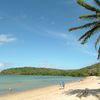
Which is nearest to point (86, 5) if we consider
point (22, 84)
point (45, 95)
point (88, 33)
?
point (88, 33)

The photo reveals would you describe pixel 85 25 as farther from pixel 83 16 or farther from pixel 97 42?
pixel 97 42

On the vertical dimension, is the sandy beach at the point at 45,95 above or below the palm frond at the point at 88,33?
below

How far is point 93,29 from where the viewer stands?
21891mm

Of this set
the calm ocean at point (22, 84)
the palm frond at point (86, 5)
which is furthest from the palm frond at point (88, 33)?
the calm ocean at point (22, 84)

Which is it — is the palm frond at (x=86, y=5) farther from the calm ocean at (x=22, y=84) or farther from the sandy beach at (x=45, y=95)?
the calm ocean at (x=22, y=84)

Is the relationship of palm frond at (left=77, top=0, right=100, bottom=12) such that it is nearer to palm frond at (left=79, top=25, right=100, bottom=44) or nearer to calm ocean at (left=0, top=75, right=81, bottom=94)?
palm frond at (left=79, top=25, right=100, bottom=44)

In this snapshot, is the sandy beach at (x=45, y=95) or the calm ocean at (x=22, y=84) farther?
the calm ocean at (x=22, y=84)

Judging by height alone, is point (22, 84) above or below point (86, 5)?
below

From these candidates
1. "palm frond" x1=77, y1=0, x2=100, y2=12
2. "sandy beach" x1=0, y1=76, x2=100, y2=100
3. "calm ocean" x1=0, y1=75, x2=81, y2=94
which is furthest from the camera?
"calm ocean" x1=0, y1=75, x2=81, y2=94

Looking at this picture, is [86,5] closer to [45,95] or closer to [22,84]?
[45,95]

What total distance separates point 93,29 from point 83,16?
1357mm

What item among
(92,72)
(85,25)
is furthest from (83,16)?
(92,72)

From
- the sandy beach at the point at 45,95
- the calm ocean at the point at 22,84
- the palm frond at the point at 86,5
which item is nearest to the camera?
the palm frond at the point at 86,5

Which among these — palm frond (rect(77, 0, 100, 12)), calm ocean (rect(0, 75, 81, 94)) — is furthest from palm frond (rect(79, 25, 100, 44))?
calm ocean (rect(0, 75, 81, 94))
